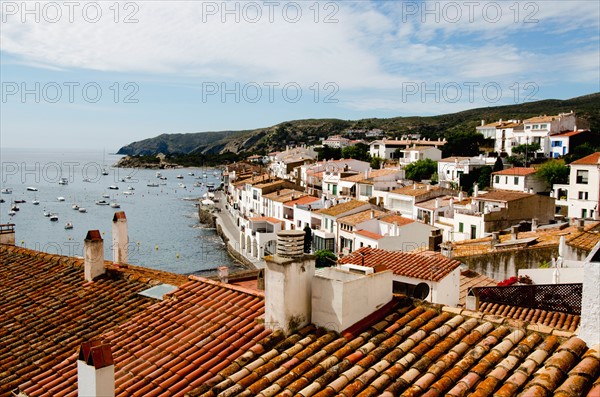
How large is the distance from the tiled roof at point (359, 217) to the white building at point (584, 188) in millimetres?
16303

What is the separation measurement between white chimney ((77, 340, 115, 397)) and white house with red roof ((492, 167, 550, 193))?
4736cm

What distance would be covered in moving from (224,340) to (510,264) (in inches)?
597

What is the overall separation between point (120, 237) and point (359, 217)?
27.7 metres

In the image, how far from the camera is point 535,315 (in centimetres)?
1094

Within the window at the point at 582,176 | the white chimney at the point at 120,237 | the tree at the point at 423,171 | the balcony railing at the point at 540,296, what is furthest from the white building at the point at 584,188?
the white chimney at the point at 120,237

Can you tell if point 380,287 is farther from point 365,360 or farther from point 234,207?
point 234,207

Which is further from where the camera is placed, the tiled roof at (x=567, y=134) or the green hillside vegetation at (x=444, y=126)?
the green hillside vegetation at (x=444, y=126)

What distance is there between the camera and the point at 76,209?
79.4 meters

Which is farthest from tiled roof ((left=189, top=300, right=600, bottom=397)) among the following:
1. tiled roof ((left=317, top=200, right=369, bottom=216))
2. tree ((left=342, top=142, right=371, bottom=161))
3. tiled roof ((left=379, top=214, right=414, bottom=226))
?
tree ((left=342, top=142, right=371, bottom=161))

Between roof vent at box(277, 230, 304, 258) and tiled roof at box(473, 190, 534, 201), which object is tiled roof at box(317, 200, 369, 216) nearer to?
tiled roof at box(473, 190, 534, 201)

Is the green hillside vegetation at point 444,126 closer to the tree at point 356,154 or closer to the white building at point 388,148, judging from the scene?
the white building at point 388,148

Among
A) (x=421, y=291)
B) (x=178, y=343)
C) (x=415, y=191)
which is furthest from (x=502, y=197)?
(x=178, y=343)

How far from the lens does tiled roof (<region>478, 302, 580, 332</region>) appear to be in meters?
9.99

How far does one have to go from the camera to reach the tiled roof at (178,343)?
17.2ft
